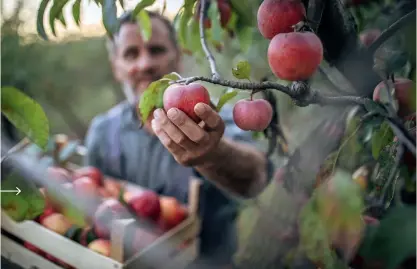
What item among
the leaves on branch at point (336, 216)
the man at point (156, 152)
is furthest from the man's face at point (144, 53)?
the leaves on branch at point (336, 216)

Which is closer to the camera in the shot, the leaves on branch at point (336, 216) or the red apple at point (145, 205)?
the leaves on branch at point (336, 216)

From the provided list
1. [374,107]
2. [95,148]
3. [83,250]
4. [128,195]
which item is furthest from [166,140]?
[95,148]

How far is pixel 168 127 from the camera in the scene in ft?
1.66

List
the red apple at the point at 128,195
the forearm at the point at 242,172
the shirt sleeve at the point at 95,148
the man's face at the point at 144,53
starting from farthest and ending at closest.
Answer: the shirt sleeve at the point at 95,148 < the man's face at the point at 144,53 < the red apple at the point at 128,195 < the forearm at the point at 242,172

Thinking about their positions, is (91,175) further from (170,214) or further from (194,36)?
(194,36)

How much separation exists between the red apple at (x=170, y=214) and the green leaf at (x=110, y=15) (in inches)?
24.1

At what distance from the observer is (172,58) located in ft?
5.17

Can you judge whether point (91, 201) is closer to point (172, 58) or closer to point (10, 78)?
point (172, 58)

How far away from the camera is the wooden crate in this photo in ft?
2.67

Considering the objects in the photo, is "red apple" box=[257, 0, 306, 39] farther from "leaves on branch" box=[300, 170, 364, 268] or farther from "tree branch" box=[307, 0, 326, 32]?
"leaves on branch" box=[300, 170, 364, 268]

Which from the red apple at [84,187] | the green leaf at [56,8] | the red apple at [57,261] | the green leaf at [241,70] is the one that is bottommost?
the red apple at [57,261]

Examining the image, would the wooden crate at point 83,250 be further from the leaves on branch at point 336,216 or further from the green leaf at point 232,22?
the leaves on branch at point 336,216

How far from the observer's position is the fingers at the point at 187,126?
18.7 inches

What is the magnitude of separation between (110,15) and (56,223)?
21.2 inches
